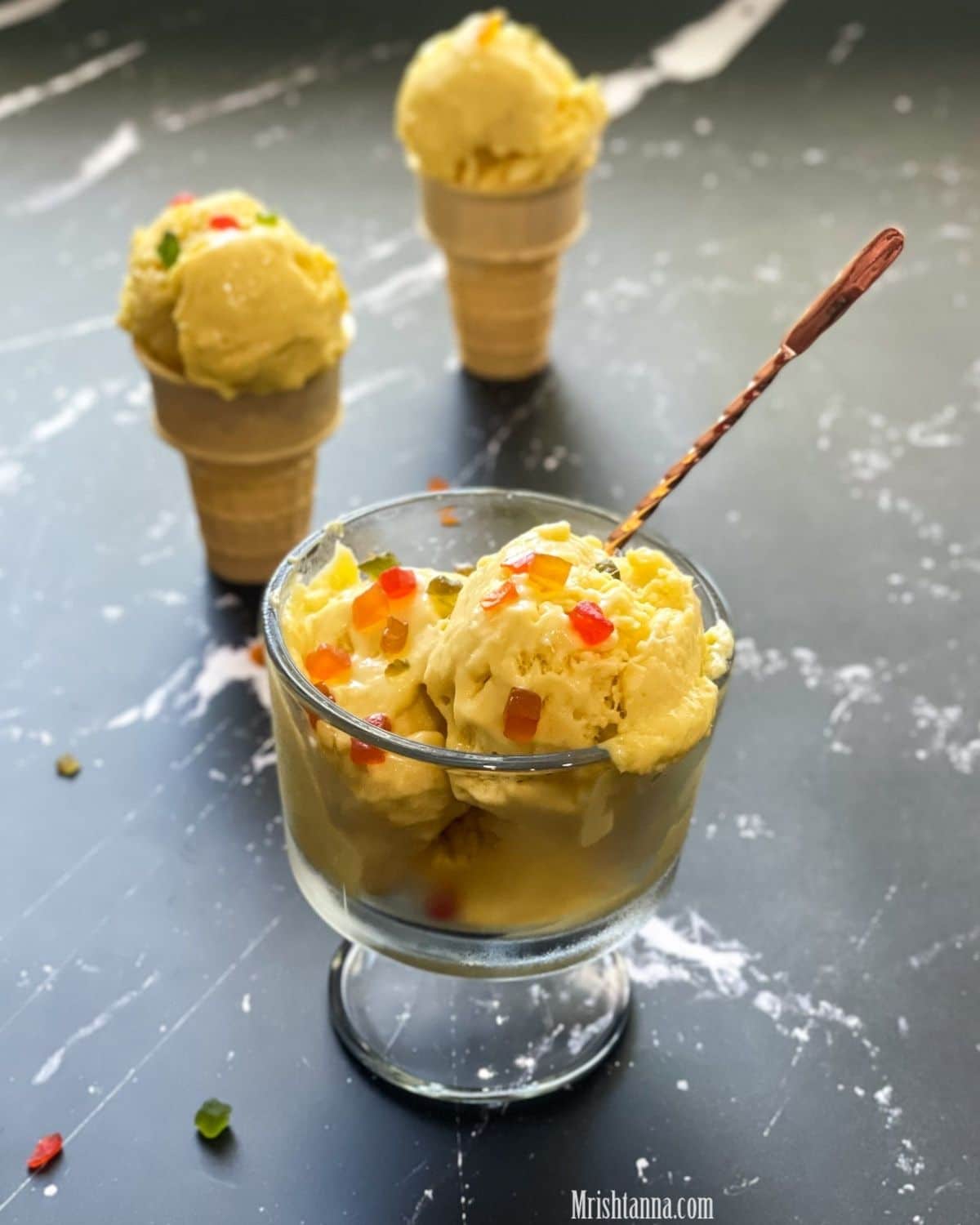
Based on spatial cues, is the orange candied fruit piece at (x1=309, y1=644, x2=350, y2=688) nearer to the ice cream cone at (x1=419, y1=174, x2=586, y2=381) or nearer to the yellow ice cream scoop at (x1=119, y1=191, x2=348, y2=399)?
the yellow ice cream scoop at (x1=119, y1=191, x2=348, y2=399)

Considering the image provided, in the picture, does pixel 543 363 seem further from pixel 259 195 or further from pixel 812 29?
pixel 812 29

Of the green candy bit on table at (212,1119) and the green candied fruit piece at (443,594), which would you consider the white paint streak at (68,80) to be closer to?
the green candied fruit piece at (443,594)

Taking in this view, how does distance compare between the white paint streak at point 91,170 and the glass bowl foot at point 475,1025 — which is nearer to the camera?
the glass bowl foot at point 475,1025

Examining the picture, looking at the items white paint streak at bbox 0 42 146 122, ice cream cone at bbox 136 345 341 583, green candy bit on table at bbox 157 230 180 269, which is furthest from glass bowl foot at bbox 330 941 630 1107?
white paint streak at bbox 0 42 146 122

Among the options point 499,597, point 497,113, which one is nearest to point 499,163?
point 497,113

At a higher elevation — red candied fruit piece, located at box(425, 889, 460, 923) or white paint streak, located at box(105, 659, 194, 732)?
red candied fruit piece, located at box(425, 889, 460, 923)

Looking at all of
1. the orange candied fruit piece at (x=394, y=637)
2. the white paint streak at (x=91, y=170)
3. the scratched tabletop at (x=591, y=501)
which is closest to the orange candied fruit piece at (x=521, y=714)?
the orange candied fruit piece at (x=394, y=637)

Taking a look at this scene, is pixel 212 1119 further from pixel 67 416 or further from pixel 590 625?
pixel 67 416

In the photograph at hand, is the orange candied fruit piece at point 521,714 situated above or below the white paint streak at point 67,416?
above
